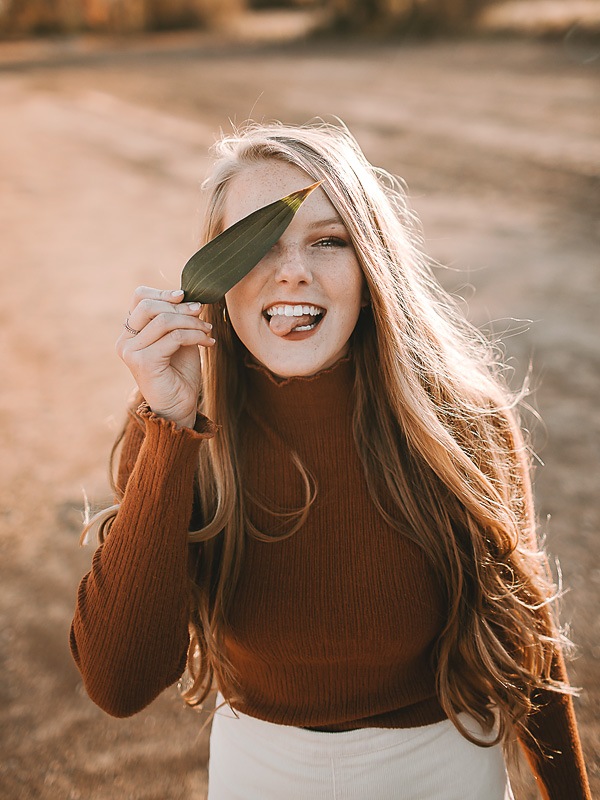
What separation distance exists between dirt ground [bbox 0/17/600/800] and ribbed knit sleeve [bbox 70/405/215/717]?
1.42m

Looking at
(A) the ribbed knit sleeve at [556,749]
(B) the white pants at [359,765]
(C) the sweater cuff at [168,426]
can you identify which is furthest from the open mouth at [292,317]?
(A) the ribbed knit sleeve at [556,749]

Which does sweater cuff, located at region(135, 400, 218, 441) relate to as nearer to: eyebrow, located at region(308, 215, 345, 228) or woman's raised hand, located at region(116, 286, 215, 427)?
woman's raised hand, located at region(116, 286, 215, 427)

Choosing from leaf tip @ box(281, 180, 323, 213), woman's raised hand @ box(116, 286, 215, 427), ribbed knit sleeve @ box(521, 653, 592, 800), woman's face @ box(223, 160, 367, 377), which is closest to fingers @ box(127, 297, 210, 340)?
woman's raised hand @ box(116, 286, 215, 427)

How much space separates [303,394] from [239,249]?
14.5 inches

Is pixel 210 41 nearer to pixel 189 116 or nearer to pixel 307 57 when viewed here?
pixel 307 57

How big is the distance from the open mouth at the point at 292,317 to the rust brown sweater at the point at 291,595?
176 millimetres

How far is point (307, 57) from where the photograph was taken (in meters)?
16.2

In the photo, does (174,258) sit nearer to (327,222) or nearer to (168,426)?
(327,222)

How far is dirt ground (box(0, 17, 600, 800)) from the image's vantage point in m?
2.89

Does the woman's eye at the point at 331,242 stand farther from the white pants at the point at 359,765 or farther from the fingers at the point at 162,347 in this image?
the white pants at the point at 359,765

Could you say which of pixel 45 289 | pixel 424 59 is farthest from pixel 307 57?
pixel 45 289

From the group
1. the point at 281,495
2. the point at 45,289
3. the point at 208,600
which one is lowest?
the point at 45,289

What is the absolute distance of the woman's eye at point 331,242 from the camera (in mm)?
1544

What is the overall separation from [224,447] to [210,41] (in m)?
20.7
